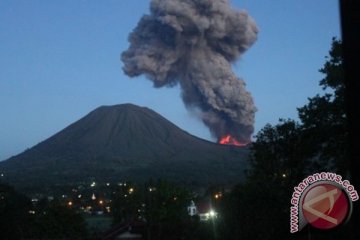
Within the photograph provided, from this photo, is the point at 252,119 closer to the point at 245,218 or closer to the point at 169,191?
the point at 169,191

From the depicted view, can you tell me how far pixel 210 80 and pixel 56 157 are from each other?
4340 cm

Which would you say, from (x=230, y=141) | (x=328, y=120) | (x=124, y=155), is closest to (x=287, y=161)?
(x=328, y=120)

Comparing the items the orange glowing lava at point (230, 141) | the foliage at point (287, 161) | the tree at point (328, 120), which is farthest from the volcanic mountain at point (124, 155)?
the tree at point (328, 120)

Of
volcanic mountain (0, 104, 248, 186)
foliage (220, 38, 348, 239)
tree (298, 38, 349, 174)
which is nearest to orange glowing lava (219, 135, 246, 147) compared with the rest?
volcanic mountain (0, 104, 248, 186)

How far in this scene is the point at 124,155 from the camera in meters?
128

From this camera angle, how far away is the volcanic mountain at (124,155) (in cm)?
10719

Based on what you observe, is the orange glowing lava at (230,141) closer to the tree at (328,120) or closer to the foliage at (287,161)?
the foliage at (287,161)

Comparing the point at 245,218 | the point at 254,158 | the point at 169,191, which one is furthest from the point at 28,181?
the point at 245,218

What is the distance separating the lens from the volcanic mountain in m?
107

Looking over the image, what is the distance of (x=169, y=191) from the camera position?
52.5 meters

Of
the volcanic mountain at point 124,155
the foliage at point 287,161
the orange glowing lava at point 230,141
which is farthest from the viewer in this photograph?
the volcanic mountain at point 124,155

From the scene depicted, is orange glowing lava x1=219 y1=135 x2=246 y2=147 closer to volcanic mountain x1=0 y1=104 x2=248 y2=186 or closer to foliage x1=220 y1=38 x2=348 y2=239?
volcanic mountain x1=0 y1=104 x2=248 y2=186

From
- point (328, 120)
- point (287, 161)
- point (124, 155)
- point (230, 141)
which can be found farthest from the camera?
point (124, 155)

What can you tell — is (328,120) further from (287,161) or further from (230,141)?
(230,141)
